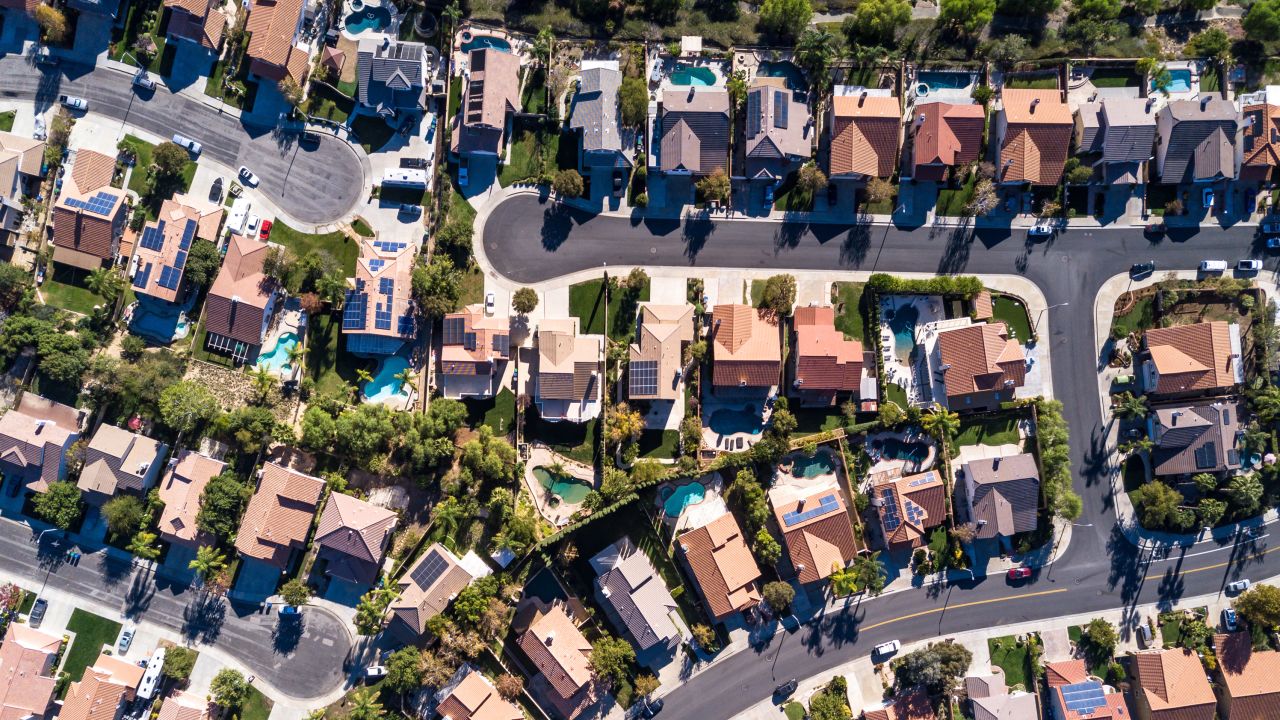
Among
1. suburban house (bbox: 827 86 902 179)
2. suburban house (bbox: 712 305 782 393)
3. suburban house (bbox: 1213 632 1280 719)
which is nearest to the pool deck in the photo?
suburban house (bbox: 712 305 782 393)

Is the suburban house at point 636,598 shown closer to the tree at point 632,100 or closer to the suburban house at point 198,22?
the tree at point 632,100

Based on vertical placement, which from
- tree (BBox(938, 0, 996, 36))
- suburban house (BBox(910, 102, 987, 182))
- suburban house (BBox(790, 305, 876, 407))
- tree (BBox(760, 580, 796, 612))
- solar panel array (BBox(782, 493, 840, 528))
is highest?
tree (BBox(938, 0, 996, 36))

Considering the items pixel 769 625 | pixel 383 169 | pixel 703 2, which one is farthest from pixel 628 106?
pixel 769 625

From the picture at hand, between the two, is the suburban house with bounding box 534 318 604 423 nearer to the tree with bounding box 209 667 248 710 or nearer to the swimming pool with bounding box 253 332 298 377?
the swimming pool with bounding box 253 332 298 377

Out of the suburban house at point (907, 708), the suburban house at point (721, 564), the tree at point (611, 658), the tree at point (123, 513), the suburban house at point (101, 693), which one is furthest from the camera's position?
the suburban house at point (907, 708)

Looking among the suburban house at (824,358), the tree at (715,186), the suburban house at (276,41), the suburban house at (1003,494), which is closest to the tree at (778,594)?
the suburban house at (824,358)

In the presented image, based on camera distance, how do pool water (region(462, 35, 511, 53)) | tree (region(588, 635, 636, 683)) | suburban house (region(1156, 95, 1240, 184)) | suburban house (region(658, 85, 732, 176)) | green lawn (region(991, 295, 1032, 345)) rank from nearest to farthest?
tree (region(588, 635, 636, 683)) → suburban house (region(658, 85, 732, 176)) → suburban house (region(1156, 95, 1240, 184)) → pool water (region(462, 35, 511, 53)) → green lawn (region(991, 295, 1032, 345))

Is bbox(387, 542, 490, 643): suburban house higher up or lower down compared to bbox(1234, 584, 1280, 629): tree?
lower down
